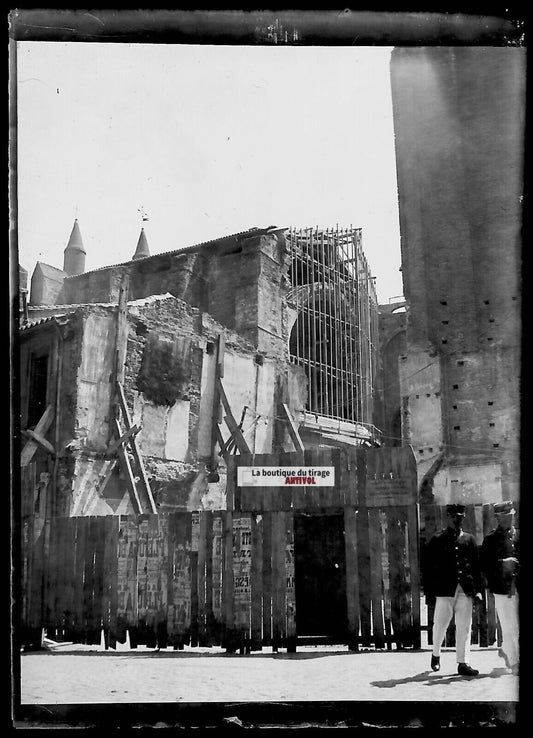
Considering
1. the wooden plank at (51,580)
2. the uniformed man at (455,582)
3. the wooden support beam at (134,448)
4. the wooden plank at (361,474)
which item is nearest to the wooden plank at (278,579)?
the wooden plank at (361,474)

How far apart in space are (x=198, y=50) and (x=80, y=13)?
3.78ft

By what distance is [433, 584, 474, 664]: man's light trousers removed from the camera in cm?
681

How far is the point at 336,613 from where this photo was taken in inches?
315

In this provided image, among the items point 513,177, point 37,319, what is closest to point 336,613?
point 513,177

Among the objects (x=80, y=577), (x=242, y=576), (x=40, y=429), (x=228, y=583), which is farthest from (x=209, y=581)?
(x=40, y=429)

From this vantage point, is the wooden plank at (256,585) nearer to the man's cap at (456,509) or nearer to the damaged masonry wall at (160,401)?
the man's cap at (456,509)

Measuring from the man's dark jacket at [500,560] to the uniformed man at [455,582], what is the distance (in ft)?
0.35

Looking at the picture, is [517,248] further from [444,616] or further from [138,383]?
[138,383]

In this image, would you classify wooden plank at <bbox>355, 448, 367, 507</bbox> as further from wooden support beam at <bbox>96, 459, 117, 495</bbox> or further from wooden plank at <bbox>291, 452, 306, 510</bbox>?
wooden support beam at <bbox>96, 459, 117, 495</bbox>

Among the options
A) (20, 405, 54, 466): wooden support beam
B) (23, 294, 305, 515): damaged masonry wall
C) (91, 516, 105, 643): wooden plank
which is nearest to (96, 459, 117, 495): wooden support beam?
(23, 294, 305, 515): damaged masonry wall

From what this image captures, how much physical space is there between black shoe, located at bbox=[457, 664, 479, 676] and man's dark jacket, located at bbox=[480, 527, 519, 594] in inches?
29.5

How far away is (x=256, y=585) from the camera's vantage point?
7742 mm

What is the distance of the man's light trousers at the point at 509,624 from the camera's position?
22.5 feet

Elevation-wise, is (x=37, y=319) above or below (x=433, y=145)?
below
